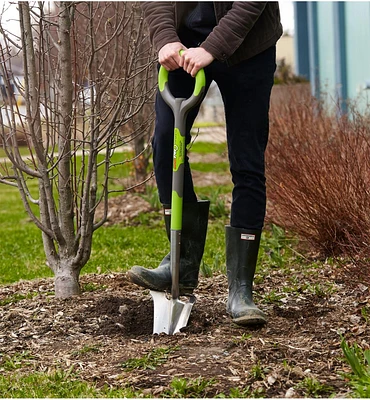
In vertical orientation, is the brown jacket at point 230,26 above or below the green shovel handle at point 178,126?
above

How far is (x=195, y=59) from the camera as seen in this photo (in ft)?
10.9

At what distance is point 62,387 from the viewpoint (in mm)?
2936

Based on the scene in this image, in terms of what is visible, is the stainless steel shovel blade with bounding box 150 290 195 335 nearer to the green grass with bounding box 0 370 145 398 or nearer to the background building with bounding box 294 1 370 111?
the green grass with bounding box 0 370 145 398

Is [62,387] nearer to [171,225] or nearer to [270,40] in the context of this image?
[171,225]

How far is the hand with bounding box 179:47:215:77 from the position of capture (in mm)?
3312

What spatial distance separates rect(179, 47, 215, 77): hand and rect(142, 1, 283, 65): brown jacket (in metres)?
0.02

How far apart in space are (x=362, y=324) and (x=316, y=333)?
212mm

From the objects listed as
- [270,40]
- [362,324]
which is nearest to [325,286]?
[362,324]

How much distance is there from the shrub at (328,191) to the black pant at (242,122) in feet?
2.10

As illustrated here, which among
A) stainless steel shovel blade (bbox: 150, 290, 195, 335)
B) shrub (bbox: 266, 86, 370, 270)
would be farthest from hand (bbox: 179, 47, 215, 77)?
shrub (bbox: 266, 86, 370, 270)

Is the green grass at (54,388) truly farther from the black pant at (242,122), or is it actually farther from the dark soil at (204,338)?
the black pant at (242,122)

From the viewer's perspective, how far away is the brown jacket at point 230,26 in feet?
10.8

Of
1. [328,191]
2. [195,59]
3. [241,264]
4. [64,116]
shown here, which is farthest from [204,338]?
[328,191]

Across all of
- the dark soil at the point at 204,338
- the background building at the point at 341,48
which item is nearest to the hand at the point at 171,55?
the dark soil at the point at 204,338
